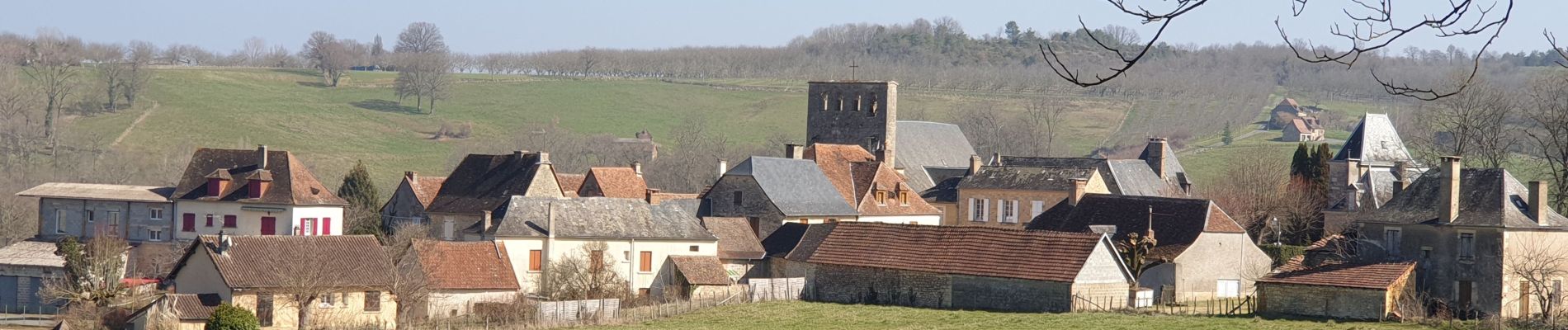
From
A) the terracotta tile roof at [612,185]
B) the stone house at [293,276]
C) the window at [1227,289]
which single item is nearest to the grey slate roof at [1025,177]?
the terracotta tile roof at [612,185]

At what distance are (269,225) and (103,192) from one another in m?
5.28

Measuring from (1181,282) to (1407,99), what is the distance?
258 ft

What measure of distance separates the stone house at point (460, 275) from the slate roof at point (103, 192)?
46.5ft

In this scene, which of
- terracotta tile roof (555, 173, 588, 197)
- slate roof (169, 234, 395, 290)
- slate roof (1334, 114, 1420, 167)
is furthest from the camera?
terracotta tile roof (555, 173, 588, 197)

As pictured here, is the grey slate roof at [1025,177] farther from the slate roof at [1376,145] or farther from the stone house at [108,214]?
the stone house at [108,214]

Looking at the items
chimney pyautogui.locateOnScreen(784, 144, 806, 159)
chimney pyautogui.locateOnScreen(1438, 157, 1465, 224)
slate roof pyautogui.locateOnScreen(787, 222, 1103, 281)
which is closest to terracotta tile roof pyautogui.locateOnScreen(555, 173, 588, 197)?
chimney pyautogui.locateOnScreen(784, 144, 806, 159)

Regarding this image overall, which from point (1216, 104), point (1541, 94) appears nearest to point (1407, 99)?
point (1216, 104)

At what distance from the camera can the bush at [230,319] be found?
3272 centimetres

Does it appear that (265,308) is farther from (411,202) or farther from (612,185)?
(612,185)

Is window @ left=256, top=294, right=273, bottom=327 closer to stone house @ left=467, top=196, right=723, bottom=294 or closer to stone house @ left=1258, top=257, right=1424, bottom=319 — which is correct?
stone house @ left=467, top=196, right=723, bottom=294

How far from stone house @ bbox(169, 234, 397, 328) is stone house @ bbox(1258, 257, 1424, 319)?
56.2 feet

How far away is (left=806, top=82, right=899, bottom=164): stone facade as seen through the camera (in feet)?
207

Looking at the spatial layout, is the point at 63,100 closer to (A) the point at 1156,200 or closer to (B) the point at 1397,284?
(A) the point at 1156,200

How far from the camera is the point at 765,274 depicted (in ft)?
150
